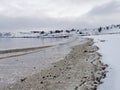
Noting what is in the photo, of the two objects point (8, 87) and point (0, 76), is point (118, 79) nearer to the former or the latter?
point (8, 87)

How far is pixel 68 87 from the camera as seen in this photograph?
60.1 feet

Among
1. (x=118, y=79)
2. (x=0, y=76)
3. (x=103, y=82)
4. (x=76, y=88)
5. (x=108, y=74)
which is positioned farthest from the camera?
(x=0, y=76)

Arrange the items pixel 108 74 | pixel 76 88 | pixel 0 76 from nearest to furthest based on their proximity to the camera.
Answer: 1. pixel 76 88
2. pixel 108 74
3. pixel 0 76

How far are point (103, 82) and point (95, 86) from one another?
166cm

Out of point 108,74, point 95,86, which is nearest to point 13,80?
point 108,74

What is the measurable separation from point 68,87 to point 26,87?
3203 mm

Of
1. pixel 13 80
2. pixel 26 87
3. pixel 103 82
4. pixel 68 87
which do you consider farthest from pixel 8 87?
pixel 103 82

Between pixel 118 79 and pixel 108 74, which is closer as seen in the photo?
pixel 118 79

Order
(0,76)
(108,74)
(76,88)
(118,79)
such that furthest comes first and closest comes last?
(0,76) < (108,74) < (118,79) < (76,88)

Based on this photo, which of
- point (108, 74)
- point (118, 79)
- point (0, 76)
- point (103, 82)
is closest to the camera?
point (103, 82)

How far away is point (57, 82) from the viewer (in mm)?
20500

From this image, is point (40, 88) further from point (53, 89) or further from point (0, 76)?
point (0, 76)

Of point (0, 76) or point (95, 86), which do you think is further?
point (0, 76)

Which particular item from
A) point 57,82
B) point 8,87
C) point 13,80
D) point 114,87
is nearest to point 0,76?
point 13,80
